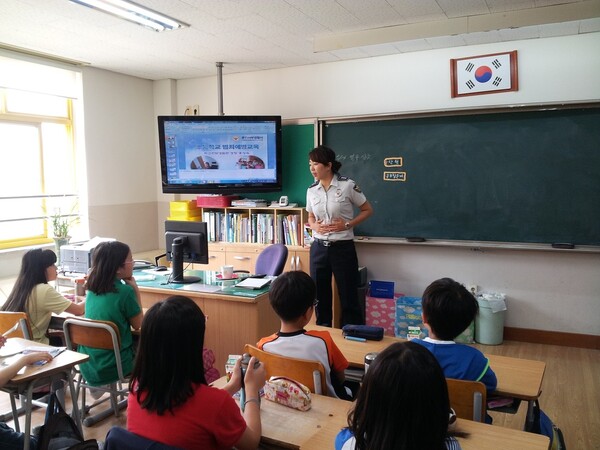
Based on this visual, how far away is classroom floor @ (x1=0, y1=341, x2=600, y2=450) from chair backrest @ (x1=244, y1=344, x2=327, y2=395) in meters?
1.59

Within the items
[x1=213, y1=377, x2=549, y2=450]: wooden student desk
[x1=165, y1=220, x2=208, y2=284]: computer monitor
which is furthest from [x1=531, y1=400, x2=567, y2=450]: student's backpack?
[x1=165, y1=220, x2=208, y2=284]: computer monitor

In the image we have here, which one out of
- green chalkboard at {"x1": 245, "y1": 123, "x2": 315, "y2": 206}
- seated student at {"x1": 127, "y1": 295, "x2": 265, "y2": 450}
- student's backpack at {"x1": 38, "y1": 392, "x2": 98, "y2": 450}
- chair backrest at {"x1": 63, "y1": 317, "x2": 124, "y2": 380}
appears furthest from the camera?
green chalkboard at {"x1": 245, "y1": 123, "x2": 315, "y2": 206}

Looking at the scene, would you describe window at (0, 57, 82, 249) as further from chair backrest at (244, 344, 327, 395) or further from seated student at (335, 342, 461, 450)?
seated student at (335, 342, 461, 450)

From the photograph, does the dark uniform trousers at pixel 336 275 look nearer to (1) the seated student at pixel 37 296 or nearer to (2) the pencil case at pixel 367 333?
(2) the pencil case at pixel 367 333

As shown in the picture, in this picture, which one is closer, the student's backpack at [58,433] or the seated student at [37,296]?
the student's backpack at [58,433]

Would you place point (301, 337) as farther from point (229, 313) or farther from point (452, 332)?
point (229, 313)

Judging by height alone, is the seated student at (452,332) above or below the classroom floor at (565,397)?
above

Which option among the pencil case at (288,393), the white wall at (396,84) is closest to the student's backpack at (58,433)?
the pencil case at (288,393)

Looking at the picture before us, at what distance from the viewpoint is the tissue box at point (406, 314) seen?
14.9ft

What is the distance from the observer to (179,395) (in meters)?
1.34

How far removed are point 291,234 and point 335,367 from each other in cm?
318

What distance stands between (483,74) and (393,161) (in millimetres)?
1120

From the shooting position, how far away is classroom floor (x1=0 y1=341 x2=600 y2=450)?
9.34 ft

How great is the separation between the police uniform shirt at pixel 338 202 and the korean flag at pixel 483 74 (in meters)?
1.52
